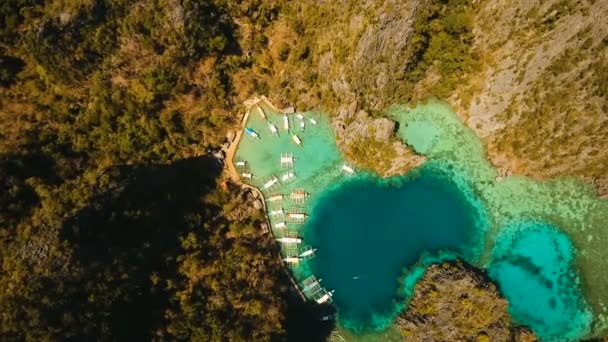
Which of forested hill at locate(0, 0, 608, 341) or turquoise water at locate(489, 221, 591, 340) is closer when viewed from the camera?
forested hill at locate(0, 0, 608, 341)

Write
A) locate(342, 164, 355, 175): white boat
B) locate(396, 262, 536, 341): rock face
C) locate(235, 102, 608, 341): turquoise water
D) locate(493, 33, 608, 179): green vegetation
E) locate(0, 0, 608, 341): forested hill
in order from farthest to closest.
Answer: locate(342, 164, 355, 175): white boat, locate(235, 102, 608, 341): turquoise water, locate(396, 262, 536, 341): rock face, locate(493, 33, 608, 179): green vegetation, locate(0, 0, 608, 341): forested hill

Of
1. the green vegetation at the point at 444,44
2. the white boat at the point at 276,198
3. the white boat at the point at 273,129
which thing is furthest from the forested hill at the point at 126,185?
the green vegetation at the point at 444,44

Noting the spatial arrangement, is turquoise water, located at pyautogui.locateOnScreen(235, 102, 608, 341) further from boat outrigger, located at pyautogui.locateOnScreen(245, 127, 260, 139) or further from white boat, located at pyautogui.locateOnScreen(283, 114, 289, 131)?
white boat, located at pyautogui.locateOnScreen(283, 114, 289, 131)

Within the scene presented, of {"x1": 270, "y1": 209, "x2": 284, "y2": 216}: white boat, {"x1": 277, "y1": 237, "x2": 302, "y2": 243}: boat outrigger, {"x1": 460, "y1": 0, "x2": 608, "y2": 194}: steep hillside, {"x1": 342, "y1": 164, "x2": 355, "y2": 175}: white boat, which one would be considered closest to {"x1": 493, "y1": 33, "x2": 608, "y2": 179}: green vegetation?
{"x1": 460, "y1": 0, "x2": 608, "y2": 194}: steep hillside

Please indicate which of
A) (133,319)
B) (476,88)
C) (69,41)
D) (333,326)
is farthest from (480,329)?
(69,41)

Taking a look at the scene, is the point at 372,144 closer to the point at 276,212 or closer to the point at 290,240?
the point at 276,212

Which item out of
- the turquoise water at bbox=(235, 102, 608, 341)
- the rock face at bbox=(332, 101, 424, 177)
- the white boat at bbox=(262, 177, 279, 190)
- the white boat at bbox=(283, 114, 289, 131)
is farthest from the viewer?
the white boat at bbox=(283, 114, 289, 131)
